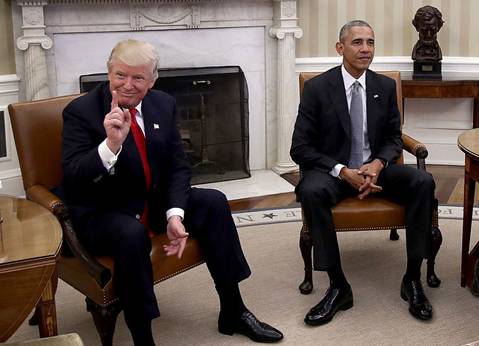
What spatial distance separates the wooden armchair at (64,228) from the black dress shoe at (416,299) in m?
0.94

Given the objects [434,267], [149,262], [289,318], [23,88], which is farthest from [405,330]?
[23,88]

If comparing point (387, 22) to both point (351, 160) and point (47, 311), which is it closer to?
point (351, 160)

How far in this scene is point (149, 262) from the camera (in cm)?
265

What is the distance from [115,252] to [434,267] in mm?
1742

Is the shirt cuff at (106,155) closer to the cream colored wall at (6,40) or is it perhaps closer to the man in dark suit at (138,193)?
the man in dark suit at (138,193)

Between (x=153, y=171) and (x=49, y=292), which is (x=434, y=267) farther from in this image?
(x=49, y=292)

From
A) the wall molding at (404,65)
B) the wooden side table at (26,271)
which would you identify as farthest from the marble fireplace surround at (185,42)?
the wooden side table at (26,271)

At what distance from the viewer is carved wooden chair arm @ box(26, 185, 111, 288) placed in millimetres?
2590

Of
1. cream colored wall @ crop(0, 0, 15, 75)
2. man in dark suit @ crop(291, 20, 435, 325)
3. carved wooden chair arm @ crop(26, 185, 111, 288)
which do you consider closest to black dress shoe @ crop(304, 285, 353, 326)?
man in dark suit @ crop(291, 20, 435, 325)

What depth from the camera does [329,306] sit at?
124 inches

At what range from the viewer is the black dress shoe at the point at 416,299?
123 inches

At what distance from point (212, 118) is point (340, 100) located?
2.18m

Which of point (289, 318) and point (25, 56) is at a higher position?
point (25, 56)

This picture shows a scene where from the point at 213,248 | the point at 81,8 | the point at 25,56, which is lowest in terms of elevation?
the point at 213,248
